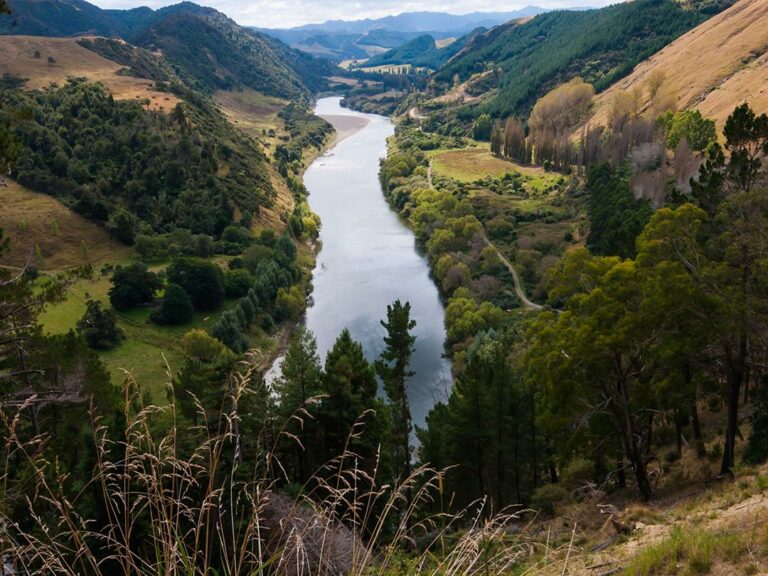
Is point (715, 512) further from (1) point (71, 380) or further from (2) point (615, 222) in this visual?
(2) point (615, 222)

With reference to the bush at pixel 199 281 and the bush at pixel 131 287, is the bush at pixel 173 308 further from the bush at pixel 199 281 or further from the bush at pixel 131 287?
the bush at pixel 199 281

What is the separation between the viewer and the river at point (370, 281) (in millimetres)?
55500

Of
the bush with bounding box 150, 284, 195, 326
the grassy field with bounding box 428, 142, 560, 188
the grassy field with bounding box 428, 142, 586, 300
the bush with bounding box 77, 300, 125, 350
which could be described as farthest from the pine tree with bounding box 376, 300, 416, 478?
the grassy field with bounding box 428, 142, 560, 188

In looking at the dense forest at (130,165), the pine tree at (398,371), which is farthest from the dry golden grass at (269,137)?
the pine tree at (398,371)

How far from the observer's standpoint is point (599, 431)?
21.9 metres

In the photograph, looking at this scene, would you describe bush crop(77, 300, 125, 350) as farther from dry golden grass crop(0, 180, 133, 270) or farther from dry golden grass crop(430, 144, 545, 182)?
dry golden grass crop(430, 144, 545, 182)

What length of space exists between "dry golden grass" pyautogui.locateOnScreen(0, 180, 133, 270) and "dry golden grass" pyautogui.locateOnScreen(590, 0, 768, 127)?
324ft

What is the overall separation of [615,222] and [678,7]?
18148cm

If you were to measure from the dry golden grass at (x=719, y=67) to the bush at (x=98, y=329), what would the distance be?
3804 inches

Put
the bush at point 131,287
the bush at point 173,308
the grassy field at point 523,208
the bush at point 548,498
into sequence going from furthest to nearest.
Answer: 1. the grassy field at point 523,208
2. the bush at point 131,287
3. the bush at point 173,308
4. the bush at point 548,498

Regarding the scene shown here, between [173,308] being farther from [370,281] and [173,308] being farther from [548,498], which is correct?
[548,498]

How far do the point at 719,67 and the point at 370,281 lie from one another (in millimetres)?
97474

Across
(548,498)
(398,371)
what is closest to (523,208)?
(398,371)

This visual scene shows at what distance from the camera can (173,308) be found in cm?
5834
